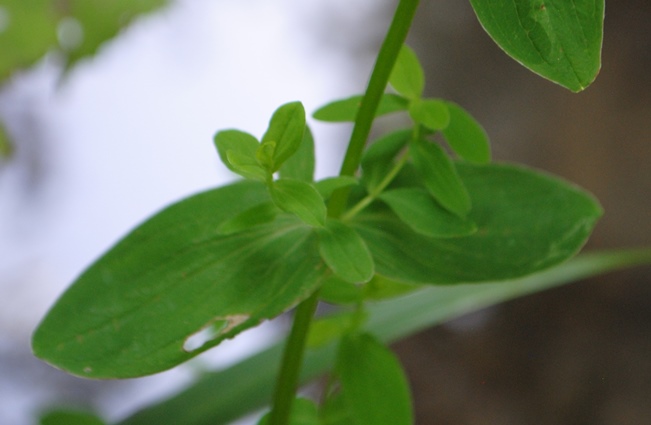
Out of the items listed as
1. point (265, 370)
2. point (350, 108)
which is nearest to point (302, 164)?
point (350, 108)

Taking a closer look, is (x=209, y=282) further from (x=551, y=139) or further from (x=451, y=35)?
(x=451, y=35)

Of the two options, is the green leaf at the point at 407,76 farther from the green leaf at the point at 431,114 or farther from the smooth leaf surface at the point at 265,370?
the smooth leaf surface at the point at 265,370

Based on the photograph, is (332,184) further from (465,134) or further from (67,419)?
(67,419)

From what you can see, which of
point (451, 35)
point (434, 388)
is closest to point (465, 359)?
point (434, 388)

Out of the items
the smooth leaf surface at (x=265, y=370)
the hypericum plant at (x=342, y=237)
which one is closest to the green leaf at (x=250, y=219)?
the hypericum plant at (x=342, y=237)

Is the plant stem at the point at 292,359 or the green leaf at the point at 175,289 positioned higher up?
the green leaf at the point at 175,289

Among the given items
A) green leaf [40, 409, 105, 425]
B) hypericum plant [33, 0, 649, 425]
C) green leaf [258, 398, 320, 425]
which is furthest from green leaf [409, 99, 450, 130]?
green leaf [40, 409, 105, 425]
